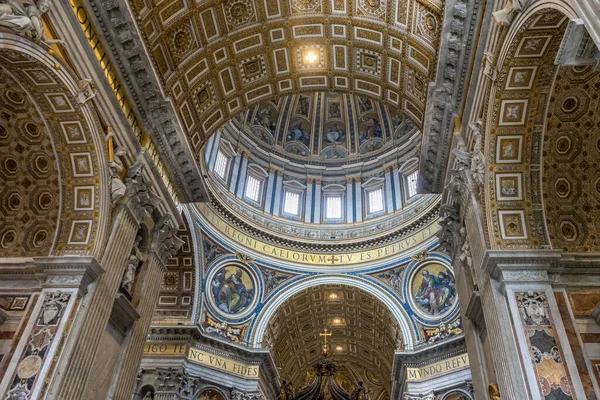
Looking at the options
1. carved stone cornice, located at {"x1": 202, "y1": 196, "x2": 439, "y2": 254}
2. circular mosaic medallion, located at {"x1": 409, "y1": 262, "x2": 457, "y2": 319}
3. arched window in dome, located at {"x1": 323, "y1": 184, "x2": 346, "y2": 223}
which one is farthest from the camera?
Result: arched window in dome, located at {"x1": 323, "y1": 184, "x2": 346, "y2": 223}

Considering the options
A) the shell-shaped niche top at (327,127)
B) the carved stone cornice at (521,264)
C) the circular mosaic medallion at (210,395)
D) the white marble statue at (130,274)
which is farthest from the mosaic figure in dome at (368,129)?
the carved stone cornice at (521,264)

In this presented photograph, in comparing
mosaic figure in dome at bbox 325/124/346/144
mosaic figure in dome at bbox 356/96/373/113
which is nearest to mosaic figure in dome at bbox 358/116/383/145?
mosaic figure in dome at bbox 356/96/373/113

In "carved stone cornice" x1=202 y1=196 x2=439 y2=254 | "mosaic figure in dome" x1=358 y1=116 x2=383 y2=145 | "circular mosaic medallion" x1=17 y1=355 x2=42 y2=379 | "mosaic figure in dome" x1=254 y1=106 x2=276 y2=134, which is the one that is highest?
"mosaic figure in dome" x1=358 y1=116 x2=383 y2=145

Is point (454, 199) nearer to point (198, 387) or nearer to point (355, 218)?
point (198, 387)

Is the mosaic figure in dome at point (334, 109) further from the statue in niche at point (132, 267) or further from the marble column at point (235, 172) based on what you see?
the statue in niche at point (132, 267)

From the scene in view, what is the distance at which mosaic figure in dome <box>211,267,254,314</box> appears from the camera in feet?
75.9

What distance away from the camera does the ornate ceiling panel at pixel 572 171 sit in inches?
346

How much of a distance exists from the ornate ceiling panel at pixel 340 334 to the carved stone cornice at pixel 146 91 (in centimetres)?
1338

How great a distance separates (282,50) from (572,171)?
8.30 meters

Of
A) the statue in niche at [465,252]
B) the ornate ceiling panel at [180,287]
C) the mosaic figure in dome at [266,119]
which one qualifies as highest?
the mosaic figure in dome at [266,119]

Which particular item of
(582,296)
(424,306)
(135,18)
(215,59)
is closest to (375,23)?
(215,59)

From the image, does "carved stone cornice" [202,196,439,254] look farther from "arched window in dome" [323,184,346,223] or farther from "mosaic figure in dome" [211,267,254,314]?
"mosaic figure in dome" [211,267,254,314]

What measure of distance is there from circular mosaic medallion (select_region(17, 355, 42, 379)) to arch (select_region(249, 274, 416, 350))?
1573 centimetres

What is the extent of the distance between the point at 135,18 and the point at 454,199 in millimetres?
7846
